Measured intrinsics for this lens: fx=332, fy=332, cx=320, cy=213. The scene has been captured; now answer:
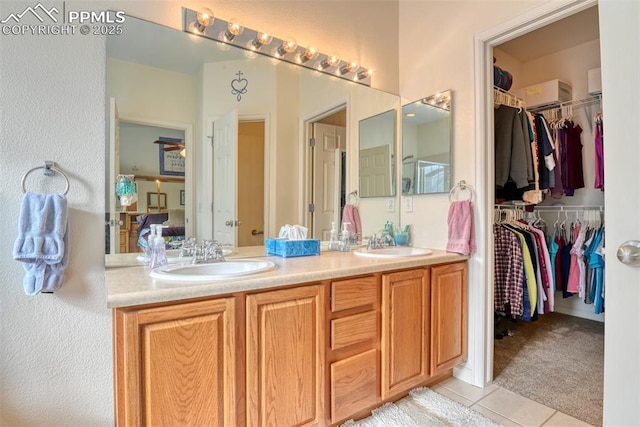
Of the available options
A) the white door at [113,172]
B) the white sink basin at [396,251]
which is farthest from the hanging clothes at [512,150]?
the white door at [113,172]

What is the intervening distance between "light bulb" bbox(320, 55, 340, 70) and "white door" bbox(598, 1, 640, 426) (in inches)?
61.5

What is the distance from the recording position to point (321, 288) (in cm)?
146

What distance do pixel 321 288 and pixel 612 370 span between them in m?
0.96

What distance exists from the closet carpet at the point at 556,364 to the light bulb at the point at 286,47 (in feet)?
7.93

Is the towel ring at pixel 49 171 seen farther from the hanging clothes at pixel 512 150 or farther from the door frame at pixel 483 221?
the hanging clothes at pixel 512 150

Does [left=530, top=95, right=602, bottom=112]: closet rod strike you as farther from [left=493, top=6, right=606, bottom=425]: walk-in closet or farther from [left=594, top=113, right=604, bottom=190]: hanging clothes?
[left=594, top=113, right=604, bottom=190]: hanging clothes

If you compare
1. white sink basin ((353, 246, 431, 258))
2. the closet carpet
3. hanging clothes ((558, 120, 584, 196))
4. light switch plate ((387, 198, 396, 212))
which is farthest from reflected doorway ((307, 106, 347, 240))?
hanging clothes ((558, 120, 584, 196))

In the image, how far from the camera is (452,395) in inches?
77.0

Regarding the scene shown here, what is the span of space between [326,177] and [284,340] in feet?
3.83

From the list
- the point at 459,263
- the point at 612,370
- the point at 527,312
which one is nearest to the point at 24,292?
the point at 612,370

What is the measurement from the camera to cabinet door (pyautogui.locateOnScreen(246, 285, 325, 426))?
4.26 feet

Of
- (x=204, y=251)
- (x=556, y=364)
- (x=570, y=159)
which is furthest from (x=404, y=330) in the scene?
(x=570, y=159)

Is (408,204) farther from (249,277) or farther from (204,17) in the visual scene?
(204,17)

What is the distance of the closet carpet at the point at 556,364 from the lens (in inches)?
73.9
